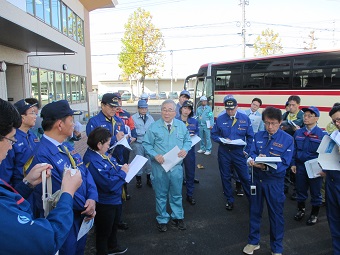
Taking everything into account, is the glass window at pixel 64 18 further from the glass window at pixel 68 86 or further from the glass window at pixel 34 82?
the glass window at pixel 34 82

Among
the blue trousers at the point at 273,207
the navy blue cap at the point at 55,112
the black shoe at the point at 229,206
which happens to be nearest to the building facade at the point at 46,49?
the navy blue cap at the point at 55,112

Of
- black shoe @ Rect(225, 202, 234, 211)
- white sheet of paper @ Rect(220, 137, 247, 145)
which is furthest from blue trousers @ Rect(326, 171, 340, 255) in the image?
black shoe @ Rect(225, 202, 234, 211)

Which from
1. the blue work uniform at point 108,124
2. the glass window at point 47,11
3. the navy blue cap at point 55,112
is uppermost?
the glass window at point 47,11

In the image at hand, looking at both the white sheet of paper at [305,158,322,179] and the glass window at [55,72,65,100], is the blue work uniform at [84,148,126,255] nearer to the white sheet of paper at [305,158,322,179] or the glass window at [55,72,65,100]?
the white sheet of paper at [305,158,322,179]

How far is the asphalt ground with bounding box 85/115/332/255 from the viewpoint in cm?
346

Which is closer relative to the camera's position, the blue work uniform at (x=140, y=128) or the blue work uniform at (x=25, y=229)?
the blue work uniform at (x=25, y=229)

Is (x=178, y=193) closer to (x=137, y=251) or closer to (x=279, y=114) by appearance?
(x=137, y=251)

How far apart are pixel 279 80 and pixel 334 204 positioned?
7.97 metres

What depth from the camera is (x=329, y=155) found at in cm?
320

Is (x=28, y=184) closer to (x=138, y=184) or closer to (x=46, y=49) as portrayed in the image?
(x=138, y=184)

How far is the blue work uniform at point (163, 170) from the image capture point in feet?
12.7

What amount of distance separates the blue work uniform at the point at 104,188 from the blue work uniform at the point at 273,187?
1762 mm

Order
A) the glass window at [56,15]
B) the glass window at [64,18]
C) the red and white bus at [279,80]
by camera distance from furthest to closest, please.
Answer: the glass window at [64,18] < the glass window at [56,15] < the red and white bus at [279,80]

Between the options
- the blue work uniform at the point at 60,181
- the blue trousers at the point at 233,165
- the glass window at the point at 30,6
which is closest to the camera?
the blue work uniform at the point at 60,181
